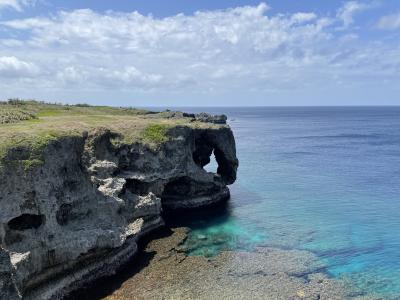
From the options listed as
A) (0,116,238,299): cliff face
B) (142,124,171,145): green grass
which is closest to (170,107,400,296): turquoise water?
(0,116,238,299): cliff face

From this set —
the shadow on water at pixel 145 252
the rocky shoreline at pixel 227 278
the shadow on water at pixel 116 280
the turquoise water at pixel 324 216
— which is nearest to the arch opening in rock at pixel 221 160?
the turquoise water at pixel 324 216

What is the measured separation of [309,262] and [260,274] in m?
5.79

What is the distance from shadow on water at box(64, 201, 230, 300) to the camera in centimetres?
3459

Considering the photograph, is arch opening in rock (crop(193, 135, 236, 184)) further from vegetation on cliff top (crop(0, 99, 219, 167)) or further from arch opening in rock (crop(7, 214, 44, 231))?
arch opening in rock (crop(7, 214, 44, 231))

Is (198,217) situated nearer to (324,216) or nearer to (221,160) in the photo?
(221,160)

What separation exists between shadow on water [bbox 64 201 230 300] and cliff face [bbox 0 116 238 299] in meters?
0.82

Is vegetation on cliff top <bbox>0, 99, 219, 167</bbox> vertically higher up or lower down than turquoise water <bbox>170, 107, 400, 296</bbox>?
higher up

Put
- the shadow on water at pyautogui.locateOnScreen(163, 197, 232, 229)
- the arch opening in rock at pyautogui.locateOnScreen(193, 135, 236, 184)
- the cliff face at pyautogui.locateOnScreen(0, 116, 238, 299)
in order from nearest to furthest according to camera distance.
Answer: the cliff face at pyautogui.locateOnScreen(0, 116, 238, 299) → the shadow on water at pyautogui.locateOnScreen(163, 197, 232, 229) → the arch opening in rock at pyautogui.locateOnScreen(193, 135, 236, 184)

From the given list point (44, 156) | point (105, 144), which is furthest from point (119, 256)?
point (105, 144)

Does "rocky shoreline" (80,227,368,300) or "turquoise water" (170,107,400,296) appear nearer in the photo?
"rocky shoreline" (80,227,368,300)

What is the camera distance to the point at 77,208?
38.9 m

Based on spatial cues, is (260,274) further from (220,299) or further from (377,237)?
(377,237)

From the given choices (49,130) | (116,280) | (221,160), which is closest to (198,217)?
(221,160)

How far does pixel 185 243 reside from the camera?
4588 cm
